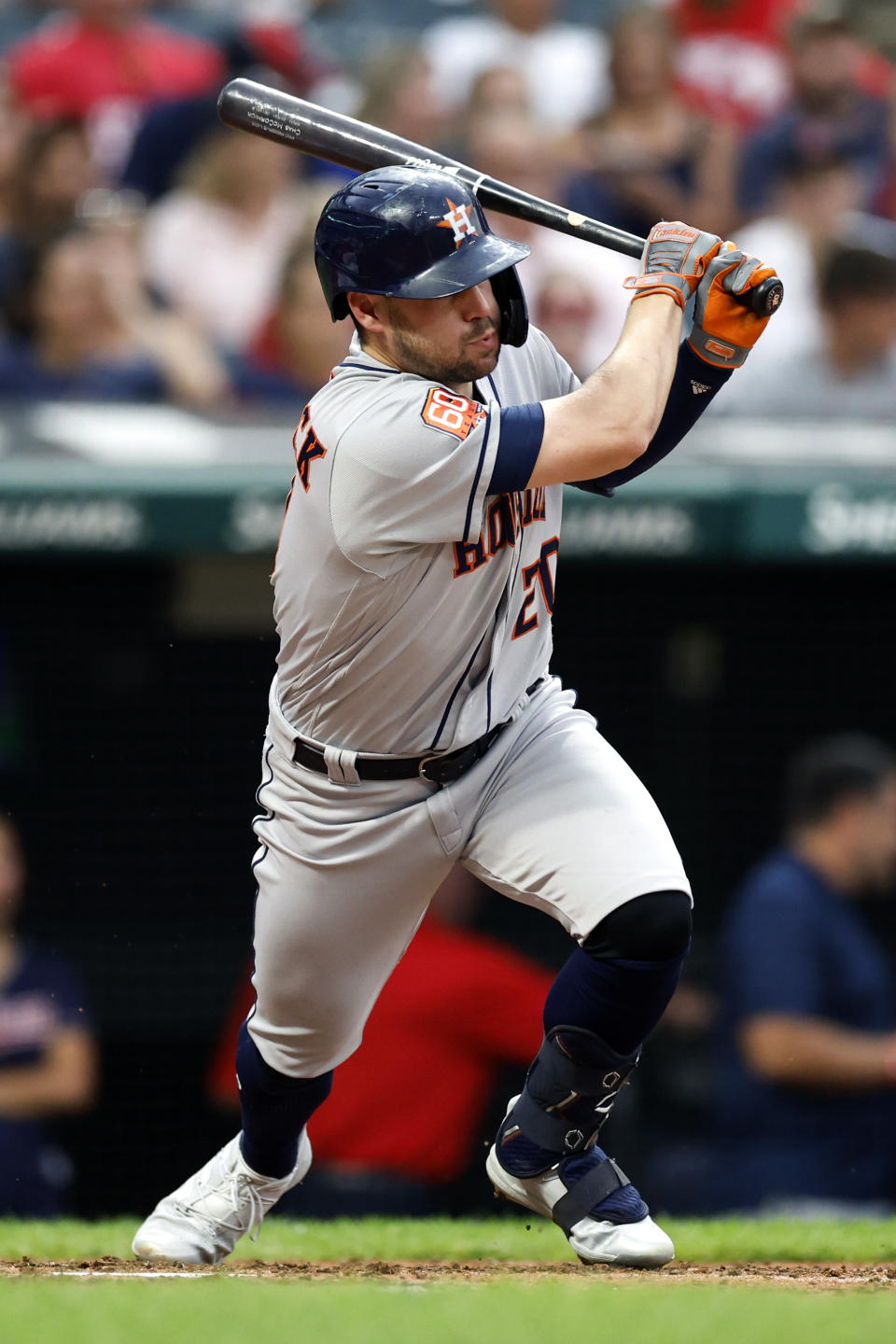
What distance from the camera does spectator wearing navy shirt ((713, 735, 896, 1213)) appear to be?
5.05 metres

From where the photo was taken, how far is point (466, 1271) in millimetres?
3236

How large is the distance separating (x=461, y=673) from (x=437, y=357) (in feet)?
1.57

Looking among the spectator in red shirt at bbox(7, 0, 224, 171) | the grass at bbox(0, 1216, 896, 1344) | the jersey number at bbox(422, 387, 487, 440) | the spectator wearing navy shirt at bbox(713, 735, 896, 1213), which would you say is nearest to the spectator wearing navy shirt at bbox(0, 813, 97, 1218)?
the grass at bbox(0, 1216, 896, 1344)

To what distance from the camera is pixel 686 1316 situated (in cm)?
245

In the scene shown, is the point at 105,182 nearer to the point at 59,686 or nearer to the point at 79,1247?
the point at 59,686

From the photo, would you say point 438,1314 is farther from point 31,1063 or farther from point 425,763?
point 31,1063

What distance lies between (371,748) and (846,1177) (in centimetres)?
281

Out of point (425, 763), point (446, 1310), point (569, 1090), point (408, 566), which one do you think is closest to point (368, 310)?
point (408, 566)

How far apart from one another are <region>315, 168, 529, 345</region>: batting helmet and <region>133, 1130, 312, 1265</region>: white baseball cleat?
58.9 inches

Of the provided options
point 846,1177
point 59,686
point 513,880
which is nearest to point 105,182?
point 59,686

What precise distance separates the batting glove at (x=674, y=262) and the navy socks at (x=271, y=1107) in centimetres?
138

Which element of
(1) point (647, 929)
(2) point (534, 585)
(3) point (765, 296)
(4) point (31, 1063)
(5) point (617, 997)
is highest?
(3) point (765, 296)

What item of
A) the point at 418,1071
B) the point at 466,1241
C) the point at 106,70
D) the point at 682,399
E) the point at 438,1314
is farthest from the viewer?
the point at 106,70

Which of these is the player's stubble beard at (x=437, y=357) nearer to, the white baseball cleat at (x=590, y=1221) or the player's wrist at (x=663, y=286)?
the player's wrist at (x=663, y=286)
